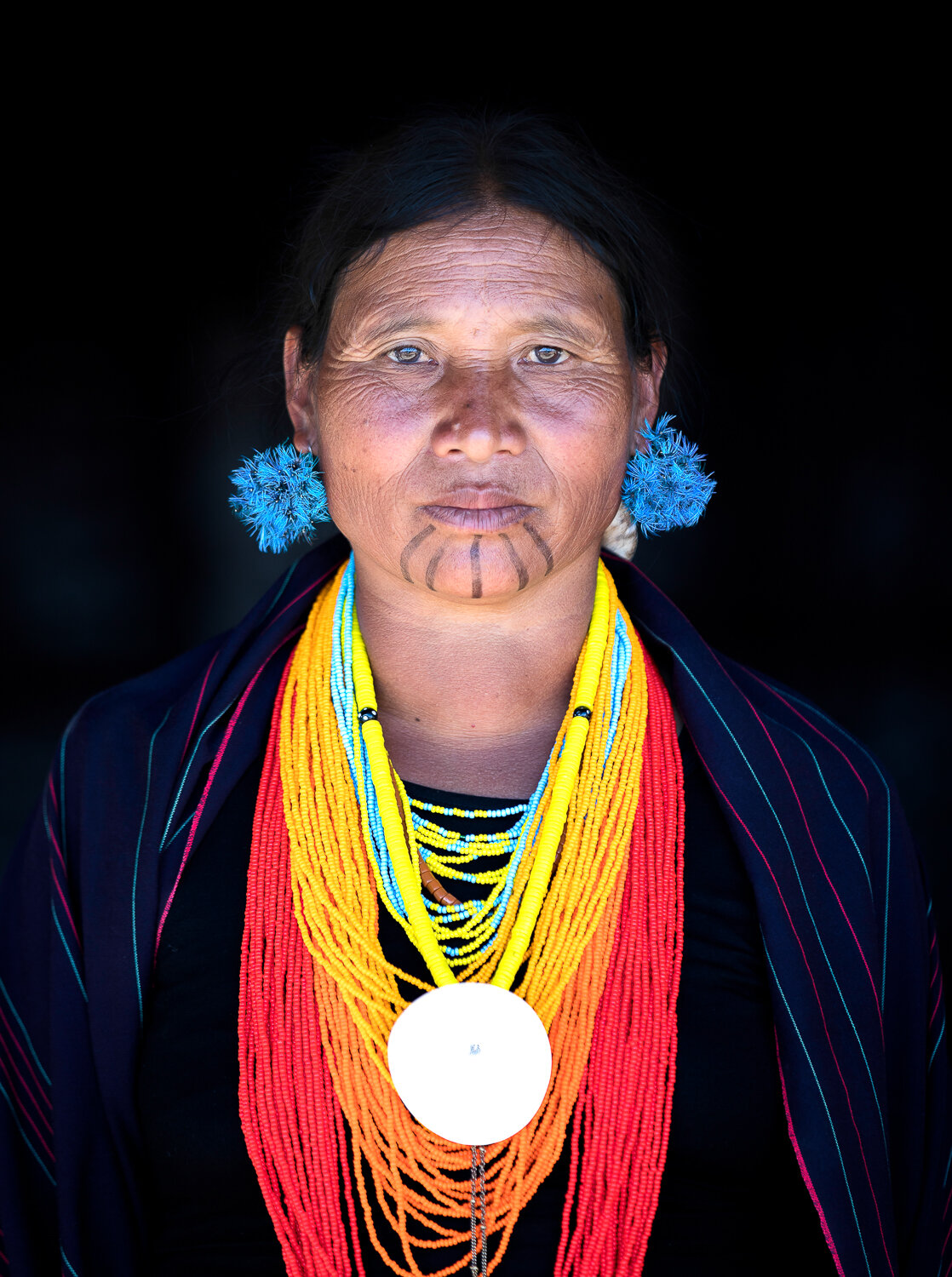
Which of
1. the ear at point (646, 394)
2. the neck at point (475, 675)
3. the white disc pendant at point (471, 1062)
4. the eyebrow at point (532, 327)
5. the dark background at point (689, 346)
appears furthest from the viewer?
the dark background at point (689, 346)

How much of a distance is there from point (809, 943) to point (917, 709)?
176cm

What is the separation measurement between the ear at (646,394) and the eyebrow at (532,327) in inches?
7.4

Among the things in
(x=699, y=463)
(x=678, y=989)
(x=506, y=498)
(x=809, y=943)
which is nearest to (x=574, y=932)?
(x=678, y=989)

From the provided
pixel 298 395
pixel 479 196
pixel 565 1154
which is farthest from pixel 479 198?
pixel 565 1154

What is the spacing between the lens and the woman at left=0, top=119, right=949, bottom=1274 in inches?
70.7

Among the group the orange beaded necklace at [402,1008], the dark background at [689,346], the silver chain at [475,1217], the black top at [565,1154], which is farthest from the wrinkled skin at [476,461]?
the dark background at [689,346]

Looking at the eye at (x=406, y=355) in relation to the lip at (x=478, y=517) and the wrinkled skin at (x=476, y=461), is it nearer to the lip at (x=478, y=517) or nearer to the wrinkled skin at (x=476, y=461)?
the wrinkled skin at (x=476, y=461)

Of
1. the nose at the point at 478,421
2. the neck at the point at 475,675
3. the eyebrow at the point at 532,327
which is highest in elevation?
the eyebrow at the point at 532,327

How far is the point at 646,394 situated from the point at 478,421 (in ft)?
1.66

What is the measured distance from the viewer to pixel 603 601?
2207mm

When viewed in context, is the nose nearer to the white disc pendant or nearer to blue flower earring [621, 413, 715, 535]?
blue flower earring [621, 413, 715, 535]

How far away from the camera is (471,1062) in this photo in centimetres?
172

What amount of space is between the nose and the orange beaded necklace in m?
0.55

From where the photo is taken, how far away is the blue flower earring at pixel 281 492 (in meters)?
2.22
